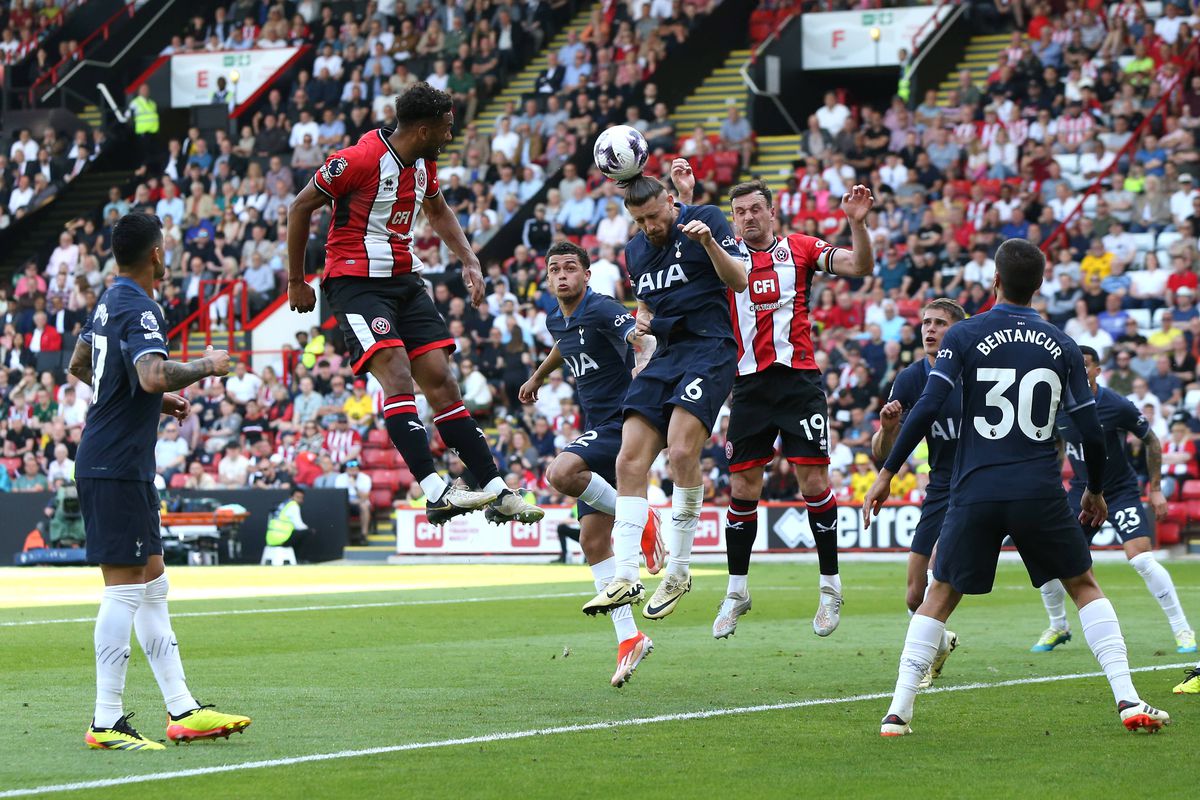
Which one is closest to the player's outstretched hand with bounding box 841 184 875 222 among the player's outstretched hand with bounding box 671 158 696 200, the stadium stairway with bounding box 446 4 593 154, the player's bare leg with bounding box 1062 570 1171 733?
the player's outstretched hand with bounding box 671 158 696 200

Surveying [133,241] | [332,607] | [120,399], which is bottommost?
[332,607]

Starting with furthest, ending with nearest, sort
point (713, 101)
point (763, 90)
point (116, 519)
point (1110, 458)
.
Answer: point (713, 101)
point (763, 90)
point (1110, 458)
point (116, 519)

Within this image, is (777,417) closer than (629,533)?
No

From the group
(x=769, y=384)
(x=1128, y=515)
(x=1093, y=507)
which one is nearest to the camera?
(x=1093, y=507)

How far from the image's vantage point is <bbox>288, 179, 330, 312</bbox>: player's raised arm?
392 inches

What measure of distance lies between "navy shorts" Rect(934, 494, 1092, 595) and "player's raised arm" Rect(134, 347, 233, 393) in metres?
3.55

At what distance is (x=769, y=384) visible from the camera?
11.9 m

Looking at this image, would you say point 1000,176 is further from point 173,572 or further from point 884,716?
point 884,716

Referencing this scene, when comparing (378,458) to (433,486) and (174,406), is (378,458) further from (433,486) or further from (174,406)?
(174,406)

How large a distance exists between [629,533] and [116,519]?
3151 mm

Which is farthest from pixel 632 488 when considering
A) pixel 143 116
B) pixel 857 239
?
pixel 143 116

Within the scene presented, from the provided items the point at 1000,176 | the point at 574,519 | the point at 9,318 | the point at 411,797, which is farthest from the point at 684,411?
the point at 9,318

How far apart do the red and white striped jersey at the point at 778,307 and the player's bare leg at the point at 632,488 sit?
1574mm

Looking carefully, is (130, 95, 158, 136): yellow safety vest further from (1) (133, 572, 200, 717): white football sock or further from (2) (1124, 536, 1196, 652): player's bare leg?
(1) (133, 572, 200, 717): white football sock
